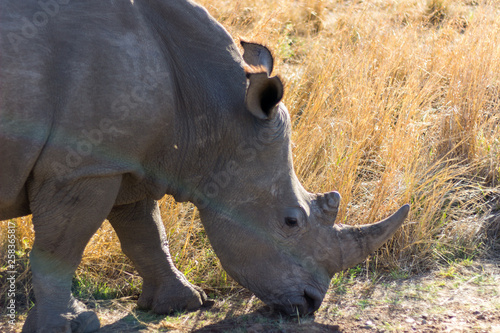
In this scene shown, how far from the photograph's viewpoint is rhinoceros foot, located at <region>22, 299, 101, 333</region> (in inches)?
132

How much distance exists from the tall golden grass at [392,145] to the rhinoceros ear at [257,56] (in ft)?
1.29

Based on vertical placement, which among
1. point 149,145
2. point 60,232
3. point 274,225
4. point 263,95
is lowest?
point 60,232

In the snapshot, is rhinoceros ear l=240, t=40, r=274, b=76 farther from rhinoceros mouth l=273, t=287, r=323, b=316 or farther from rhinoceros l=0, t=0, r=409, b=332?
rhinoceros mouth l=273, t=287, r=323, b=316

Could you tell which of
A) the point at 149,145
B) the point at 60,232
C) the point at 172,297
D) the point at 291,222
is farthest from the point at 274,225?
the point at 60,232

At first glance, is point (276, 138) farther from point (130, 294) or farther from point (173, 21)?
point (130, 294)

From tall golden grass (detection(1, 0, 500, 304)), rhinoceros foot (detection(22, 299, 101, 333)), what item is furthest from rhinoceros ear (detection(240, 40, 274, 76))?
rhinoceros foot (detection(22, 299, 101, 333))

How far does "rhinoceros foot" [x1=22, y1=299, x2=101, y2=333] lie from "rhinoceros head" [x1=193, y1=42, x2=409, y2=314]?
765mm

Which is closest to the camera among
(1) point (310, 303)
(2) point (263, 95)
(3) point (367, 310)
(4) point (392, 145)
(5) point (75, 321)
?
(2) point (263, 95)

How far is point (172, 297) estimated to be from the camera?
3.99m

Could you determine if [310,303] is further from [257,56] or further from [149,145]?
[257,56]

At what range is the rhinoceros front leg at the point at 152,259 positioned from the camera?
393cm

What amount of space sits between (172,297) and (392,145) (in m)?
1.98

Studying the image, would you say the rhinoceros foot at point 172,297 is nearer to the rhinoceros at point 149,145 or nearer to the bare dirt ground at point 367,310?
the bare dirt ground at point 367,310

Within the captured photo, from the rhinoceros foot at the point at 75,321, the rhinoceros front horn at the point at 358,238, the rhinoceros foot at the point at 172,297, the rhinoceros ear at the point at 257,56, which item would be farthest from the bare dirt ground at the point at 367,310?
the rhinoceros ear at the point at 257,56
